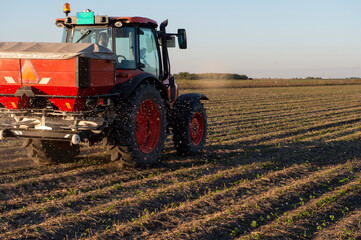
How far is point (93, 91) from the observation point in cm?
555

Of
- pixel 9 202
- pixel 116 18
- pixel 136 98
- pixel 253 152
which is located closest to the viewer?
pixel 9 202

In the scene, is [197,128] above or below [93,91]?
below

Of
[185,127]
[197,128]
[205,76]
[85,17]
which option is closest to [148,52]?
[85,17]

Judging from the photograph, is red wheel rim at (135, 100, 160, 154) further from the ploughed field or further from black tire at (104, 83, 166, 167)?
the ploughed field


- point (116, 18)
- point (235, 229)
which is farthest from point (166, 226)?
point (116, 18)

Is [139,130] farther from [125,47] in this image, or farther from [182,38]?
[182,38]

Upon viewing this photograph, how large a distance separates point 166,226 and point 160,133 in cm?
268

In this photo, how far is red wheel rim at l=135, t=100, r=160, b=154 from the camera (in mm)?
6715

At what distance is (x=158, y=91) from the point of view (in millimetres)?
6832

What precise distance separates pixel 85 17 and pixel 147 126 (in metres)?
1.95

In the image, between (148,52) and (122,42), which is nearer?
(122,42)

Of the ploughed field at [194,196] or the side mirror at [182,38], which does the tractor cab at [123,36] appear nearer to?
the side mirror at [182,38]

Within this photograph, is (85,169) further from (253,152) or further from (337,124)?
(337,124)

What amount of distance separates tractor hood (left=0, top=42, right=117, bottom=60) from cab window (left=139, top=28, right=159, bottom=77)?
1.20 metres
